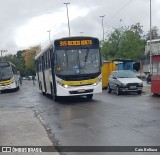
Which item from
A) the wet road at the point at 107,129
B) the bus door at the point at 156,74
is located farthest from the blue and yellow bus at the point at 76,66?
the wet road at the point at 107,129

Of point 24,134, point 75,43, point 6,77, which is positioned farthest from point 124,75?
point 6,77

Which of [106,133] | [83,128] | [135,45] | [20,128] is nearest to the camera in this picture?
[106,133]

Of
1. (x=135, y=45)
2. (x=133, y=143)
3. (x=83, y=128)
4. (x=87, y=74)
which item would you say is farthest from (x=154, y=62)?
(x=135, y=45)

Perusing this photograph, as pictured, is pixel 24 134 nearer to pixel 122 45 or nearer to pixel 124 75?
pixel 124 75

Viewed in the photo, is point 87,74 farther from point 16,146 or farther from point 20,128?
point 16,146

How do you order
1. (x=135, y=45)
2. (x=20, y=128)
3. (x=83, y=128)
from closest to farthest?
(x=83, y=128)
(x=20, y=128)
(x=135, y=45)

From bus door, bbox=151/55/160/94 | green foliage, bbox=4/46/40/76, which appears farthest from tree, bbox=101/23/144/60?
green foliage, bbox=4/46/40/76

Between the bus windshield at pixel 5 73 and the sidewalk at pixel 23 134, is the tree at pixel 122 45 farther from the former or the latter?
the sidewalk at pixel 23 134

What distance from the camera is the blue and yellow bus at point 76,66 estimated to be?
2037 cm

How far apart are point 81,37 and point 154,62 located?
4.96 meters

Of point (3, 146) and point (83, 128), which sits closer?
point (3, 146)

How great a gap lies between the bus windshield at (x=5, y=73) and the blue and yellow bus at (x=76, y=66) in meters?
21.8

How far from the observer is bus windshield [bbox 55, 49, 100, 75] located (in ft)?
66.9

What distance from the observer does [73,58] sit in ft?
67.4
